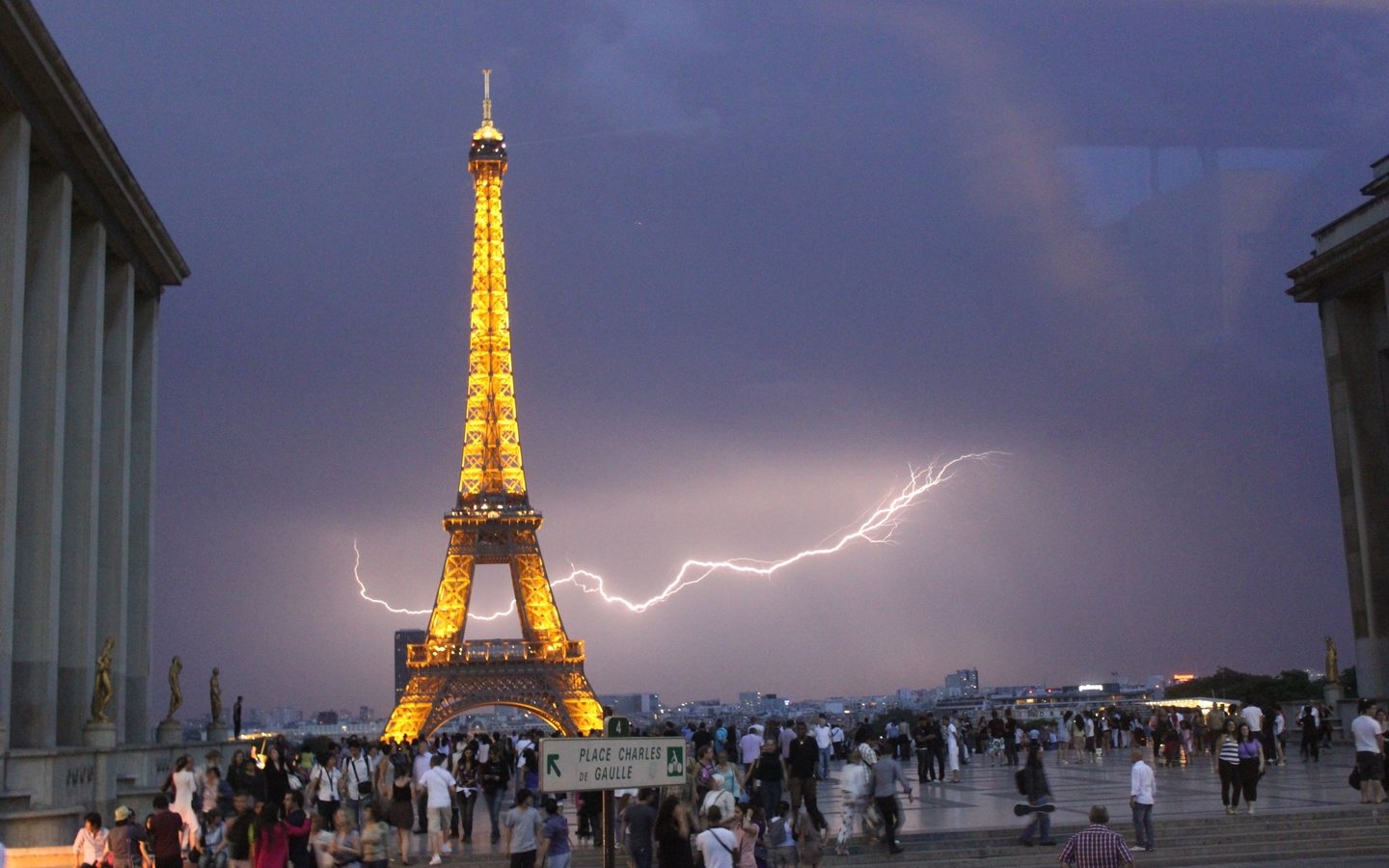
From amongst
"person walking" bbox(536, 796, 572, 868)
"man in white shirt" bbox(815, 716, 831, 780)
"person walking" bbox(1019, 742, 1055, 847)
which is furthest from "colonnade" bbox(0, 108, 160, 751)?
"man in white shirt" bbox(815, 716, 831, 780)

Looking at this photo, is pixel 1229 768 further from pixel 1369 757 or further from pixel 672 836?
pixel 672 836

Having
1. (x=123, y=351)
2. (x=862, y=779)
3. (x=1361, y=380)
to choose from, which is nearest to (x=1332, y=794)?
(x=862, y=779)

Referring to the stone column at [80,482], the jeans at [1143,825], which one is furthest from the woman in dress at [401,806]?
the stone column at [80,482]

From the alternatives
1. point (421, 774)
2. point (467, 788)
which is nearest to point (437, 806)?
point (421, 774)

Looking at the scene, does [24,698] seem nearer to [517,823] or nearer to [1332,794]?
[517,823]

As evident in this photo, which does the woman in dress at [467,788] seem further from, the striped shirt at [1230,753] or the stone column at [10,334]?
the striped shirt at [1230,753]
